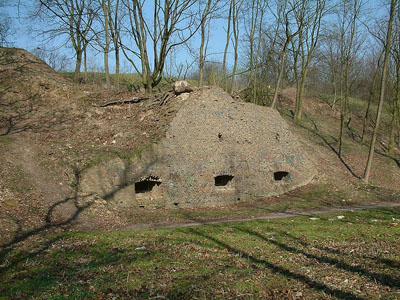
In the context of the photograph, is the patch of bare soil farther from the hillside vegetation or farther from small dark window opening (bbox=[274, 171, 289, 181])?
small dark window opening (bbox=[274, 171, 289, 181])

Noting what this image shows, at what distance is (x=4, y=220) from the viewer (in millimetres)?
9930

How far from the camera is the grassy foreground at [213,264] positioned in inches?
235

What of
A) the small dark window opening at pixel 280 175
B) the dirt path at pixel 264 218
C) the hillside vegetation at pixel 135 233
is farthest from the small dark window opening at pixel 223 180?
the dirt path at pixel 264 218

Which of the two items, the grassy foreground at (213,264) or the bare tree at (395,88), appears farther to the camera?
the bare tree at (395,88)

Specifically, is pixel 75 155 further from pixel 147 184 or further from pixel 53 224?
pixel 53 224

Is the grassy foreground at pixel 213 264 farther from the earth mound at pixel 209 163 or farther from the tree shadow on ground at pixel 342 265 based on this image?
the earth mound at pixel 209 163

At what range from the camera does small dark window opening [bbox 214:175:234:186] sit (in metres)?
17.0

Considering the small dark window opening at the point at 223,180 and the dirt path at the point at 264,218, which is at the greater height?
the small dark window opening at the point at 223,180

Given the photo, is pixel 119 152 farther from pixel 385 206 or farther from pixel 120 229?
pixel 385 206

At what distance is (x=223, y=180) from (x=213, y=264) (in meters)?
10.1

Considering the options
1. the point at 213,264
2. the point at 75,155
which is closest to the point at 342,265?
the point at 213,264

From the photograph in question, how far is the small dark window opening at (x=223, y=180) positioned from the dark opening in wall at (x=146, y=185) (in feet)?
10.6

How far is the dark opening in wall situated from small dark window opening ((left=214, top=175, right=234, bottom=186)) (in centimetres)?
323

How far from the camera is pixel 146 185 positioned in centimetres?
1588
